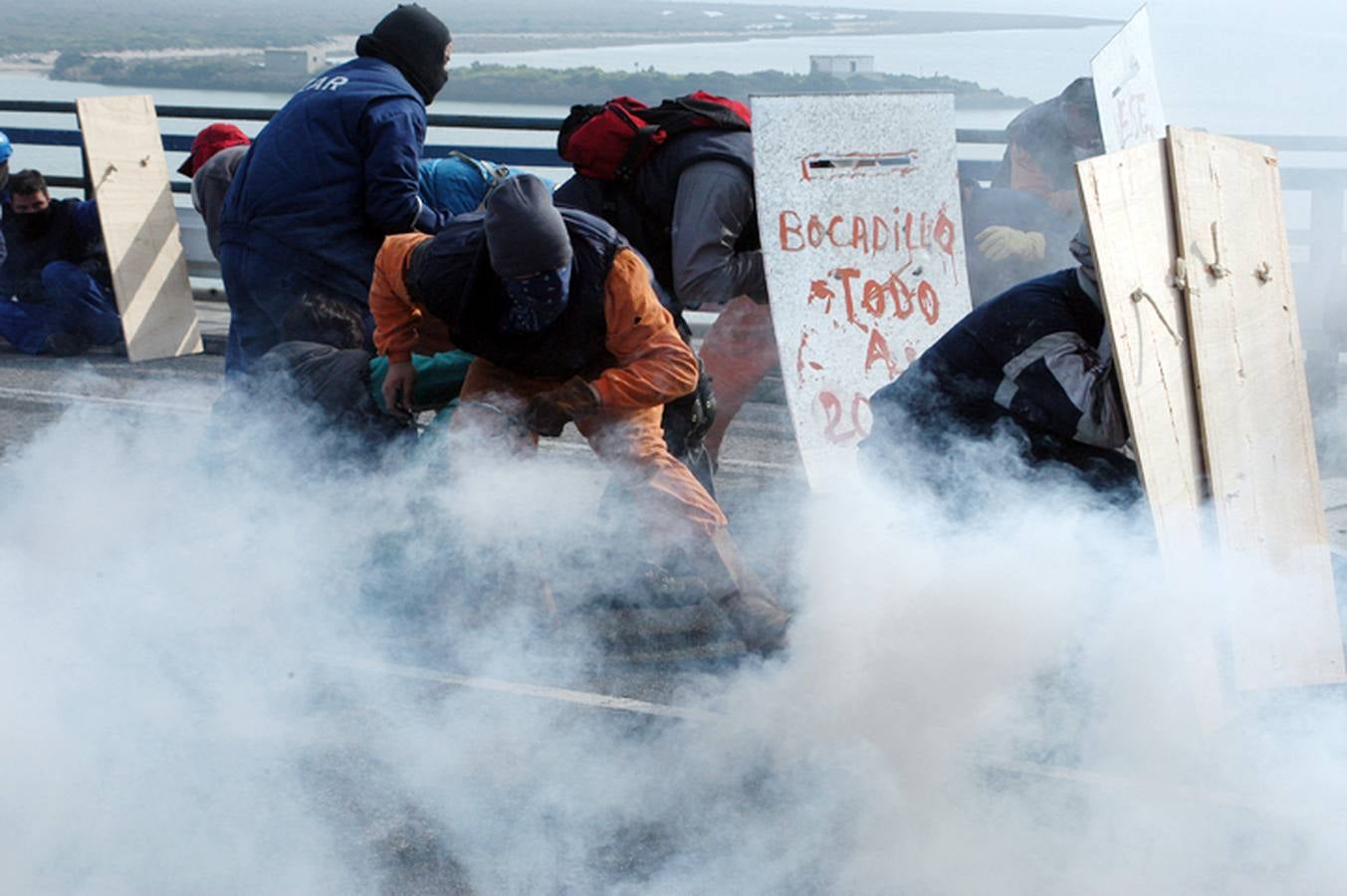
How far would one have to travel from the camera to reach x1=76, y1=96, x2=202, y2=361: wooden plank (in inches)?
287

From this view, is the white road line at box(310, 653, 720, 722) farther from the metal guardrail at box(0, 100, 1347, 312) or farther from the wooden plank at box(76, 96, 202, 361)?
the wooden plank at box(76, 96, 202, 361)

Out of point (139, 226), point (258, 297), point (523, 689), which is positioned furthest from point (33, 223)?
point (523, 689)

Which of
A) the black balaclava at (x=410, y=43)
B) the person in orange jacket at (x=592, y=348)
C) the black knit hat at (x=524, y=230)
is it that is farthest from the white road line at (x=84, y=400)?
the black knit hat at (x=524, y=230)

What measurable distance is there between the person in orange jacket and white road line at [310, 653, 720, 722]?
0.31 meters

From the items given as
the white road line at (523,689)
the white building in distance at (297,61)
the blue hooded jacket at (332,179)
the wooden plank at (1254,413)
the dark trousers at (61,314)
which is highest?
the white building in distance at (297,61)

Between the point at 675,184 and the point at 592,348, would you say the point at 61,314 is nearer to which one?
the point at 675,184

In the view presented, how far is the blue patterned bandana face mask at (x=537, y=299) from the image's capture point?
344 cm

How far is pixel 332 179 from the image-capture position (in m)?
4.17

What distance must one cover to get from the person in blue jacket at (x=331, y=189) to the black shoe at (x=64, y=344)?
3271 millimetres

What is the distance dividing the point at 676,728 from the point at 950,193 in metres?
2.27

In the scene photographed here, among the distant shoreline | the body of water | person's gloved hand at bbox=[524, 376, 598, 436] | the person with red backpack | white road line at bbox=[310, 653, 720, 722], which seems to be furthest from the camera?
the body of water

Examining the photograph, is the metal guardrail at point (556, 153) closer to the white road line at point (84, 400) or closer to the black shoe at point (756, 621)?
the white road line at point (84, 400)

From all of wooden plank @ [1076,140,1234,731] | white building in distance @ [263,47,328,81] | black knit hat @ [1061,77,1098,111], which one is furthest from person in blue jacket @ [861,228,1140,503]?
white building in distance @ [263,47,328,81]

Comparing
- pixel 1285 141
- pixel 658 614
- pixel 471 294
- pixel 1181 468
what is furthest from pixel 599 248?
pixel 1285 141
